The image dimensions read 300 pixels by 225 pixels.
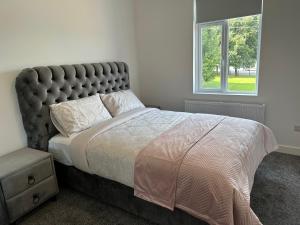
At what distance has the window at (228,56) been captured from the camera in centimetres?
318

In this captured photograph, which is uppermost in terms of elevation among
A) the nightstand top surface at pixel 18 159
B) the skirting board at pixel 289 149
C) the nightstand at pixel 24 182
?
the nightstand top surface at pixel 18 159

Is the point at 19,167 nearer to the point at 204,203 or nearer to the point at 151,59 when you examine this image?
the point at 204,203

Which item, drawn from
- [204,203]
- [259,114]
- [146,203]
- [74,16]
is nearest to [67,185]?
[146,203]

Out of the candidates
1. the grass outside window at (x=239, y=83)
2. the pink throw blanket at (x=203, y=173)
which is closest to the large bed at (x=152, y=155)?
the pink throw blanket at (x=203, y=173)

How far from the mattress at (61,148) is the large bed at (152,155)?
0.01 metres

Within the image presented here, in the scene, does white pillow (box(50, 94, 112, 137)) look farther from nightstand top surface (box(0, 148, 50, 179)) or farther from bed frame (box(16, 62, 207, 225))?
nightstand top surface (box(0, 148, 50, 179))

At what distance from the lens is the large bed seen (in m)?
1.52

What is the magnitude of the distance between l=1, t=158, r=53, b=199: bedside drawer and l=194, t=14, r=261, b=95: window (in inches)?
98.3

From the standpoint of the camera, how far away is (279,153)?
10.2ft

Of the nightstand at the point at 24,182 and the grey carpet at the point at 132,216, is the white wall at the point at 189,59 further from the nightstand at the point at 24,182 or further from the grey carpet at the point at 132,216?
the nightstand at the point at 24,182

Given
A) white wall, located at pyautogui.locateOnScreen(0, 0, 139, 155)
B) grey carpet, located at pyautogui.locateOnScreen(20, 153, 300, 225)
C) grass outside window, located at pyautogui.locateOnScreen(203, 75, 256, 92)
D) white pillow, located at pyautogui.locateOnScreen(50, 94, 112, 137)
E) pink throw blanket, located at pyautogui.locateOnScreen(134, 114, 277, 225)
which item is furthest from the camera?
grass outside window, located at pyautogui.locateOnScreen(203, 75, 256, 92)

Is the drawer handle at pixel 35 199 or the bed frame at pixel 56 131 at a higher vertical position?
the bed frame at pixel 56 131

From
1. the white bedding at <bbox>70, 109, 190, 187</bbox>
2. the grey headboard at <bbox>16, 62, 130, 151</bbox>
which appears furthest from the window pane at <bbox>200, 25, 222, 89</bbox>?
the grey headboard at <bbox>16, 62, 130, 151</bbox>

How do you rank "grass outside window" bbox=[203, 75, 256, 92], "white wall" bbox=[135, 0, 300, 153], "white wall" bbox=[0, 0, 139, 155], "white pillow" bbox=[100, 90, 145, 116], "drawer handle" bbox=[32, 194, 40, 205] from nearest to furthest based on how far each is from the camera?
"drawer handle" bbox=[32, 194, 40, 205]
"white wall" bbox=[0, 0, 139, 155]
"white wall" bbox=[135, 0, 300, 153]
"white pillow" bbox=[100, 90, 145, 116]
"grass outside window" bbox=[203, 75, 256, 92]
